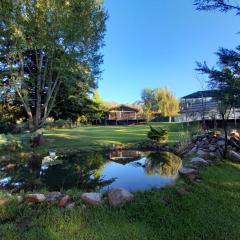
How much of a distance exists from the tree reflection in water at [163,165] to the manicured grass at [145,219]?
8.09 ft

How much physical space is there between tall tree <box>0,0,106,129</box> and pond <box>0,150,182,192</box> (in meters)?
3.98

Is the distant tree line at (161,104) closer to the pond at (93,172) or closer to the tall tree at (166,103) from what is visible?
the tall tree at (166,103)

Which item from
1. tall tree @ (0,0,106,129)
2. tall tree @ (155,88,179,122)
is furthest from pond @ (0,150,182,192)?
tall tree @ (155,88,179,122)

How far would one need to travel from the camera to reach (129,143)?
14.0 meters

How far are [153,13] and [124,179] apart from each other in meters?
15.2

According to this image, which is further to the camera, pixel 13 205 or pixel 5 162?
pixel 5 162

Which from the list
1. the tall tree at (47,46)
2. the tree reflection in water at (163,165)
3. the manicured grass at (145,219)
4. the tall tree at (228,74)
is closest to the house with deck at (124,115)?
the tall tree at (47,46)

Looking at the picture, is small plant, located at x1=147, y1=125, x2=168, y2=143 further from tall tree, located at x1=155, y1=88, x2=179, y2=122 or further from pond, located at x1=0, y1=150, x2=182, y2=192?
tall tree, located at x1=155, y1=88, x2=179, y2=122

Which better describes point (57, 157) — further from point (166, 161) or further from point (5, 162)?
point (166, 161)

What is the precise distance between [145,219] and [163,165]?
16.1ft

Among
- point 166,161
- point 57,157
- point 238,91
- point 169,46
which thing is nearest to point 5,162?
point 57,157

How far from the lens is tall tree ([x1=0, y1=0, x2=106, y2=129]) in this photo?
1154 centimetres

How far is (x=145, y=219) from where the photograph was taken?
3.98 m

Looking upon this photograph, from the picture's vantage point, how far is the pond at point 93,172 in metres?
6.61
